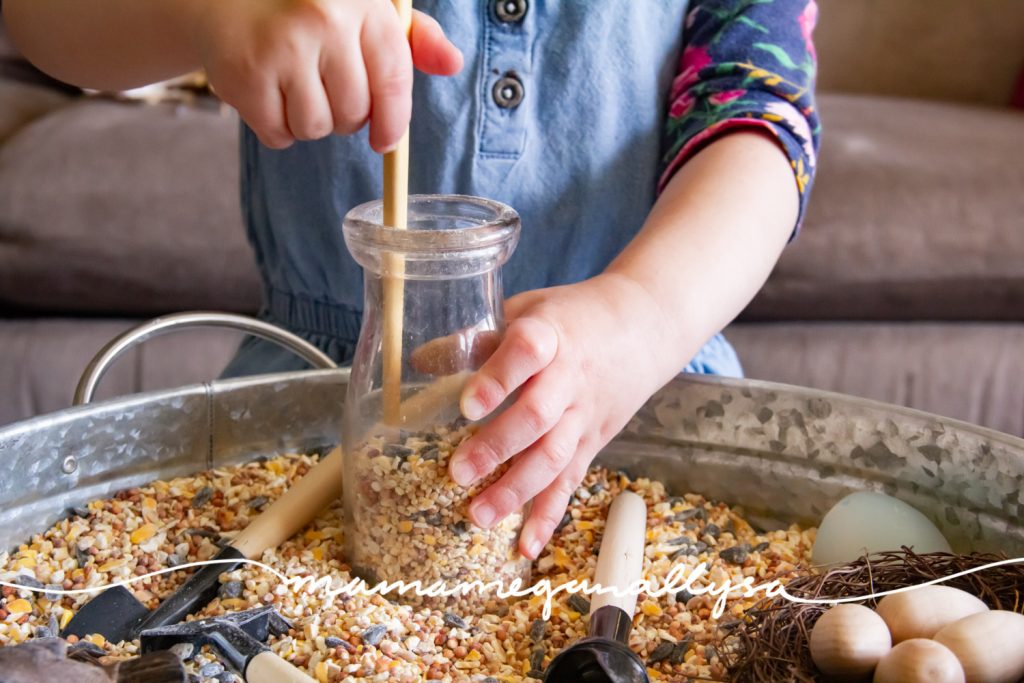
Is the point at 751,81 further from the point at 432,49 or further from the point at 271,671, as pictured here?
the point at 271,671

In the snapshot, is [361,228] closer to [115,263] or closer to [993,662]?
[993,662]

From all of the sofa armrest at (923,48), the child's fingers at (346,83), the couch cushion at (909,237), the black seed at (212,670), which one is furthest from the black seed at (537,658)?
the sofa armrest at (923,48)

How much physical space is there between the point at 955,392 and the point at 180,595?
3.87 feet

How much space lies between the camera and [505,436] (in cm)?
46

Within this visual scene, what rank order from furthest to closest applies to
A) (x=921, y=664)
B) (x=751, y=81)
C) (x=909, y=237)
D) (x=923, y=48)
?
(x=923, y=48) → (x=909, y=237) → (x=751, y=81) → (x=921, y=664)

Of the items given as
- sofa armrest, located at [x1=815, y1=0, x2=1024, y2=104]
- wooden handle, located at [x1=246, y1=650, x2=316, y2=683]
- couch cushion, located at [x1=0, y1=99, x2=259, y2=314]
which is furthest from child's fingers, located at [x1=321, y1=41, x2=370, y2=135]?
sofa armrest, located at [x1=815, y1=0, x2=1024, y2=104]

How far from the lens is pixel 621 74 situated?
68 cm

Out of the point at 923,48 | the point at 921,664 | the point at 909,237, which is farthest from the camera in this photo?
the point at 923,48

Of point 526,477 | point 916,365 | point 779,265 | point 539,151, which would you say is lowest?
point 916,365

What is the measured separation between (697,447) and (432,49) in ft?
0.86

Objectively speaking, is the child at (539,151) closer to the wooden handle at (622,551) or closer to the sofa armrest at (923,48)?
the wooden handle at (622,551)

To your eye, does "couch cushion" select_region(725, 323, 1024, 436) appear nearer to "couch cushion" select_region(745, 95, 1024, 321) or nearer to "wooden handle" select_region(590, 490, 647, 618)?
"couch cushion" select_region(745, 95, 1024, 321)

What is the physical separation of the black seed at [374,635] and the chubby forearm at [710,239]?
190 mm

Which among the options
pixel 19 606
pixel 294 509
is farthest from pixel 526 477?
pixel 19 606
